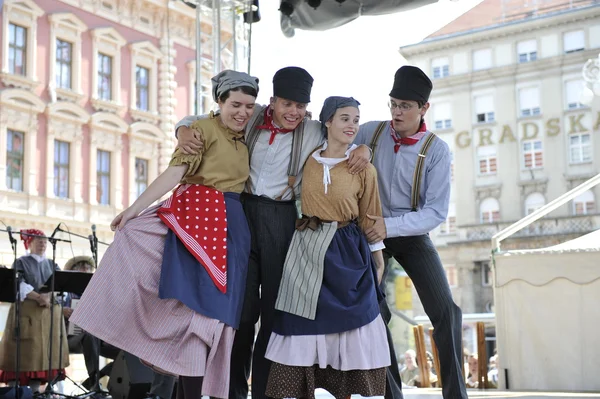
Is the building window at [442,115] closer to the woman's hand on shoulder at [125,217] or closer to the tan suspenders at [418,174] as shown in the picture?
the tan suspenders at [418,174]

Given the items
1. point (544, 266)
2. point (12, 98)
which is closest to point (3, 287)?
point (544, 266)

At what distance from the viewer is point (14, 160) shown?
2052cm

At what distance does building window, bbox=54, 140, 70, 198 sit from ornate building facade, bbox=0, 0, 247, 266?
0.03 m

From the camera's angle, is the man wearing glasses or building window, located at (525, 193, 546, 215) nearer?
the man wearing glasses

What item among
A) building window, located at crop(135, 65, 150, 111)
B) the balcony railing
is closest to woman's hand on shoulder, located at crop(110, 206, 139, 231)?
building window, located at crop(135, 65, 150, 111)

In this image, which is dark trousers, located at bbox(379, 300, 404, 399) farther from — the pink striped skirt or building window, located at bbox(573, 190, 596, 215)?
building window, located at bbox(573, 190, 596, 215)

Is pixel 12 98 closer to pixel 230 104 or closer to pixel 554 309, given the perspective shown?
pixel 554 309

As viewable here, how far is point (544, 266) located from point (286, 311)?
15.8 feet

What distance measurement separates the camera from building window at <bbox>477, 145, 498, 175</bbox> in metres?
44.8

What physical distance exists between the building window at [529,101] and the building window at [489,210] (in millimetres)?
4745

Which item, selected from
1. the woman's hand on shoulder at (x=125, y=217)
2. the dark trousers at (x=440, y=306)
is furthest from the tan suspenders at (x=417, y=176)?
the woman's hand on shoulder at (x=125, y=217)

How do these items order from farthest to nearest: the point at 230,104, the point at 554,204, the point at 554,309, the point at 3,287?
the point at 554,204 < the point at 554,309 < the point at 3,287 < the point at 230,104

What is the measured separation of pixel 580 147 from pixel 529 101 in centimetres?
358

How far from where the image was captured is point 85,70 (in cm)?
2266
